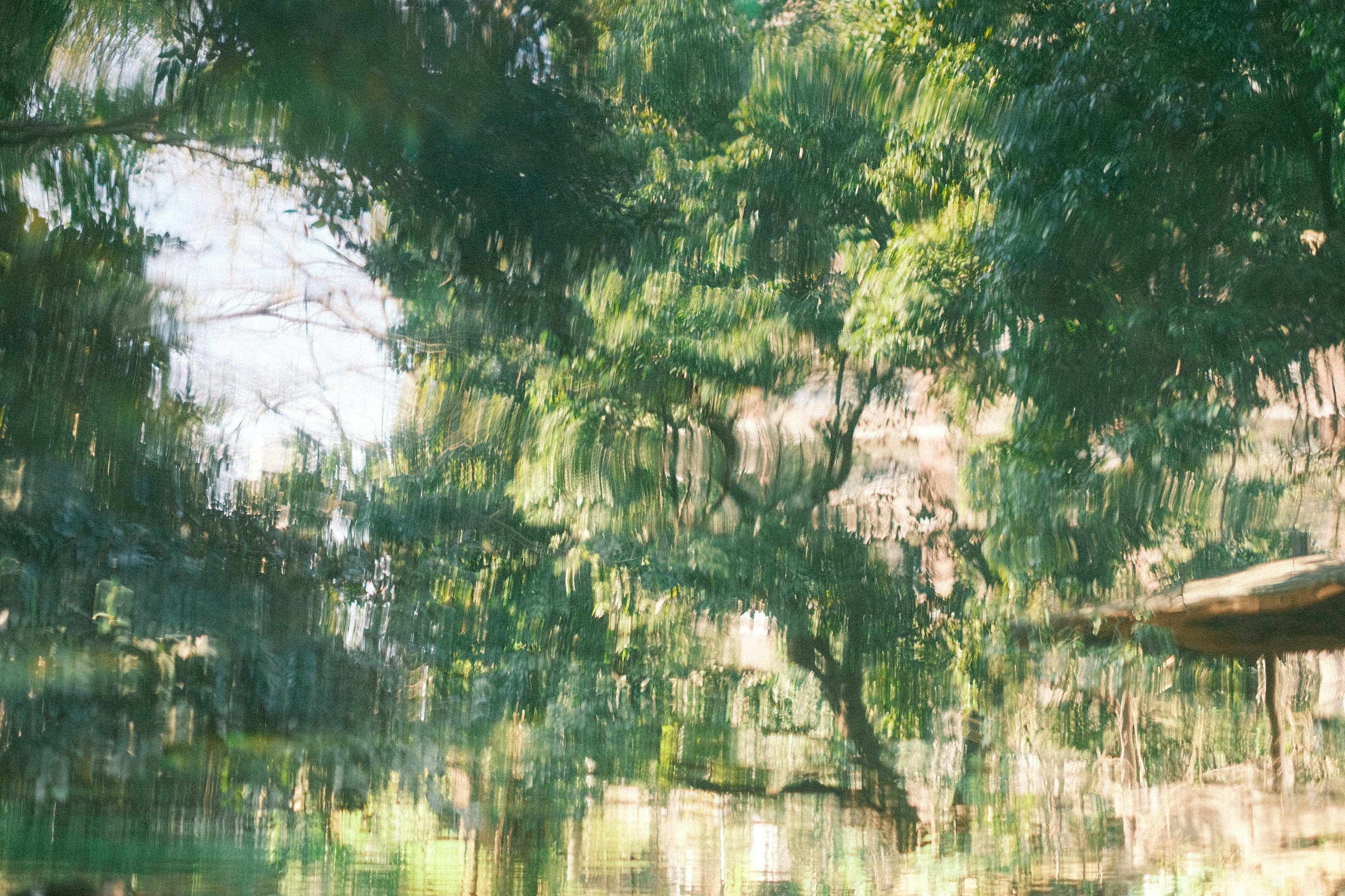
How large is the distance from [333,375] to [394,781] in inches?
31.4

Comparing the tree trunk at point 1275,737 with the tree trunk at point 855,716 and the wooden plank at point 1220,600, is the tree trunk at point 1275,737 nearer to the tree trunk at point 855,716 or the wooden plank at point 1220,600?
the wooden plank at point 1220,600

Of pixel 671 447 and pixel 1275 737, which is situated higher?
pixel 671 447

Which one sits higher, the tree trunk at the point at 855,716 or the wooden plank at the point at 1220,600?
the wooden plank at the point at 1220,600

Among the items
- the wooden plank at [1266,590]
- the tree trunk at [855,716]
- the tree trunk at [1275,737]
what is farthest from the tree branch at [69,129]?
the tree trunk at [1275,737]

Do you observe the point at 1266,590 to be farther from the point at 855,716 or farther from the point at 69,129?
the point at 69,129

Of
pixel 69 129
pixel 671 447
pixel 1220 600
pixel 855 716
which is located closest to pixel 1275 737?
pixel 1220 600

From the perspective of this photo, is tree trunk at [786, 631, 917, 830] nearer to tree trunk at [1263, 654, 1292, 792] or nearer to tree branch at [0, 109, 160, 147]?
tree trunk at [1263, 654, 1292, 792]

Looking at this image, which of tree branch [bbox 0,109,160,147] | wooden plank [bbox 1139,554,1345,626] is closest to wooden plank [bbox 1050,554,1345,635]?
wooden plank [bbox 1139,554,1345,626]

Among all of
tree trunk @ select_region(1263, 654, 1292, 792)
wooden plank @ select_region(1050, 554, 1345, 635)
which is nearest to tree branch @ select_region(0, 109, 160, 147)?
wooden plank @ select_region(1050, 554, 1345, 635)

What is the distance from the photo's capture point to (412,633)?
186 centimetres

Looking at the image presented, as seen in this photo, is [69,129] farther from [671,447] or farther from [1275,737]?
[1275,737]

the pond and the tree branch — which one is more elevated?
the tree branch

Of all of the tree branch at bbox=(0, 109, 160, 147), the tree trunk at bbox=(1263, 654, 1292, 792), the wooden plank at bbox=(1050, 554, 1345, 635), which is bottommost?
the tree trunk at bbox=(1263, 654, 1292, 792)

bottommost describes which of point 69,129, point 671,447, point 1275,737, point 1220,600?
point 1275,737
